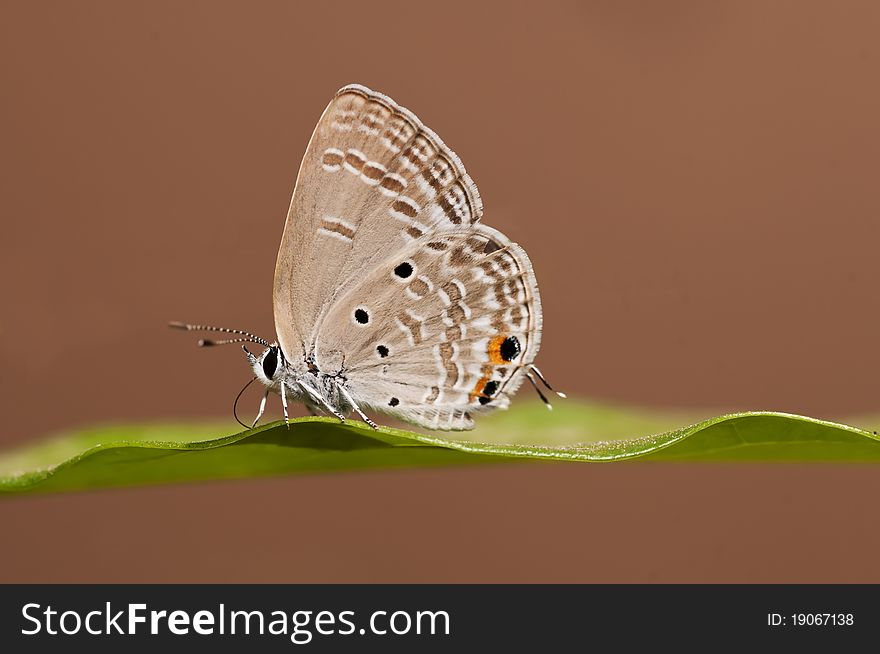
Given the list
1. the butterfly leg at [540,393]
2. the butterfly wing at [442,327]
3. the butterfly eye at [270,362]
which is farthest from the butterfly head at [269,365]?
the butterfly leg at [540,393]

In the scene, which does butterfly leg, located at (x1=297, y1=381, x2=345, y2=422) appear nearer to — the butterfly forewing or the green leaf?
the butterfly forewing

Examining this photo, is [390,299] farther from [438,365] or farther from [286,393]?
[286,393]

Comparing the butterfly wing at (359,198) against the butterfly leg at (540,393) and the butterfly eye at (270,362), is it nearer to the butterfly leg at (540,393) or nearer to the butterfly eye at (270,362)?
the butterfly eye at (270,362)

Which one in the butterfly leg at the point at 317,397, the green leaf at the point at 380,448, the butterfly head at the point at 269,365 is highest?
the butterfly head at the point at 269,365

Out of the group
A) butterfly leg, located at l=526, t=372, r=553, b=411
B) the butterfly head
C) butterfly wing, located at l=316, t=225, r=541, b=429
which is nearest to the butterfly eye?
the butterfly head

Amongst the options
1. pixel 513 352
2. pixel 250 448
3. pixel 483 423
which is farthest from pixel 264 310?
pixel 250 448

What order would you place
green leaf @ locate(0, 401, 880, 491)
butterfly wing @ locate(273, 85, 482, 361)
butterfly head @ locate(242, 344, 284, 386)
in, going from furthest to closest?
butterfly head @ locate(242, 344, 284, 386) < butterfly wing @ locate(273, 85, 482, 361) < green leaf @ locate(0, 401, 880, 491)

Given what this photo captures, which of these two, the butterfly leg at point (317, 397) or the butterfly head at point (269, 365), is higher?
the butterfly head at point (269, 365)

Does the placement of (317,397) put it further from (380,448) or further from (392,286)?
(380,448)
